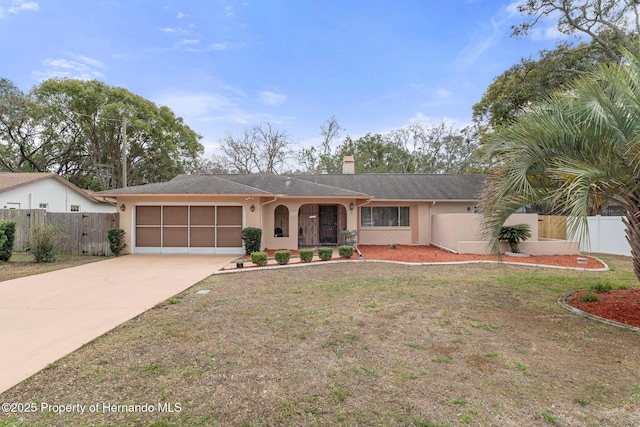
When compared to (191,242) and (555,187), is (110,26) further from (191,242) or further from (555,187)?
(555,187)

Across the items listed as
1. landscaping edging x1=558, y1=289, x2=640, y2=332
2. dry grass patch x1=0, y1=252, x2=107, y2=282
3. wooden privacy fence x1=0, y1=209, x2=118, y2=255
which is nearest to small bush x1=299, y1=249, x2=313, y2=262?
landscaping edging x1=558, y1=289, x2=640, y2=332

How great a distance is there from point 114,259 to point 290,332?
1052cm

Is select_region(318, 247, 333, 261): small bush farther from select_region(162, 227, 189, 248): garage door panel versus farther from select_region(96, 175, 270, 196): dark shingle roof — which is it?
select_region(162, 227, 189, 248): garage door panel

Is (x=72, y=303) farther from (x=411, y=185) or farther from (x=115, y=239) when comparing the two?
(x=411, y=185)

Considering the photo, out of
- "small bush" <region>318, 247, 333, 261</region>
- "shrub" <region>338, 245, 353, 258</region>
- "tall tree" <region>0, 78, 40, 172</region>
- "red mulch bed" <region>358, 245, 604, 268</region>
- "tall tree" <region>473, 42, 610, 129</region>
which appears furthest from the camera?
"tall tree" <region>0, 78, 40, 172</region>

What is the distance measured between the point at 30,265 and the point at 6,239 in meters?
1.62

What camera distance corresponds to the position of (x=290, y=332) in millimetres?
4695

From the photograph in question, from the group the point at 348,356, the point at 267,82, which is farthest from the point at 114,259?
the point at 267,82

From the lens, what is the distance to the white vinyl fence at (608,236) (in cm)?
1334

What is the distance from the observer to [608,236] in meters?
13.9

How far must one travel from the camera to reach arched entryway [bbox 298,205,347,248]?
51.1 feet

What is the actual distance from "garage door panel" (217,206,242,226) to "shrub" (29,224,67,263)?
225 inches

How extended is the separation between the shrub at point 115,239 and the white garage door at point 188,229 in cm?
64

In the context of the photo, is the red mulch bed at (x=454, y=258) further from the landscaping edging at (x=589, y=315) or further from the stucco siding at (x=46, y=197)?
the stucco siding at (x=46, y=197)
